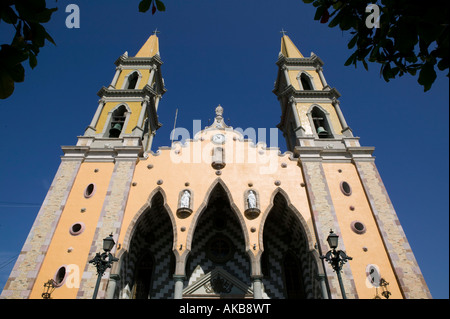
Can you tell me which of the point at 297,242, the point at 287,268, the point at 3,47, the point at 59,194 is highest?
the point at 59,194

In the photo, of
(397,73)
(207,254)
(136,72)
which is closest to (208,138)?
(207,254)

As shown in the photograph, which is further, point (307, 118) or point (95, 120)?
point (307, 118)

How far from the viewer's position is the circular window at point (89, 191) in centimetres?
1445

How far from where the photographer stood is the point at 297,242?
49.2ft

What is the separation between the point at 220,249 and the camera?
1557 centimetres

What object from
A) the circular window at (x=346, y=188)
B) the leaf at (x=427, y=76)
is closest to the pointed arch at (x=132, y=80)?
the circular window at (x=346, y=188)

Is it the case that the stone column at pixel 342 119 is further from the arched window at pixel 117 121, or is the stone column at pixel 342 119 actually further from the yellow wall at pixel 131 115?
the arched window at pixel 117 121

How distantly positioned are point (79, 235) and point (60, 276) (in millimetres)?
1803

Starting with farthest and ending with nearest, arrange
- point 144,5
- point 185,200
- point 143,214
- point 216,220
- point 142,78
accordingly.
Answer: point 142,78, point 216,220, point 185,200, point 143,214, point 144,5

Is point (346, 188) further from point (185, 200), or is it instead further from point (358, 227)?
point (185, 200)

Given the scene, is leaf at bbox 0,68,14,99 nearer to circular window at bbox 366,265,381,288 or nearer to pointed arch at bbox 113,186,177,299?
pointed arch at bbox 113,186,177,299

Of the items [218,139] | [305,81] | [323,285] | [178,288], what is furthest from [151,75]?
[323,285]

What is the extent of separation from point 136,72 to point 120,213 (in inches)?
512
